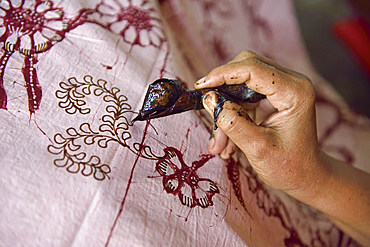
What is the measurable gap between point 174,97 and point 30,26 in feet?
1.62

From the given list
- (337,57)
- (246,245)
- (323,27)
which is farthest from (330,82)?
(246,245)

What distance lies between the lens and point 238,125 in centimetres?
62

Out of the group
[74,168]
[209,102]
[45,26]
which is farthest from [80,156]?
[45,26]

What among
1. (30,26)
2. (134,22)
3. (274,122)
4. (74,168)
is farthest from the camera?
(134,22)

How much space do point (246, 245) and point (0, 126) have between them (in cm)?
61

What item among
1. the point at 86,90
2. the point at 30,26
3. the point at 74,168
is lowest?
the point at 74,168

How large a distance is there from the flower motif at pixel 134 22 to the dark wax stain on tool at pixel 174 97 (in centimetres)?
33

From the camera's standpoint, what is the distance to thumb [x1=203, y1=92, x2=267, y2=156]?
615mm

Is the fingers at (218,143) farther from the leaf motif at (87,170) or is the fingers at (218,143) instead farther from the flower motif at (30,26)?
the flower motif at (30,26)

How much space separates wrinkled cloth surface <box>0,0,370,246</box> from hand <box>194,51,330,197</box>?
134 mm

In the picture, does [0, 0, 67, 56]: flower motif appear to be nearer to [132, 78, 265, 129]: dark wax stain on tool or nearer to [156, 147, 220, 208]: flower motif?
[132, 78, 265, 129]: dark wax stain on tool

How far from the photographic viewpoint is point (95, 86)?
72 centimetres

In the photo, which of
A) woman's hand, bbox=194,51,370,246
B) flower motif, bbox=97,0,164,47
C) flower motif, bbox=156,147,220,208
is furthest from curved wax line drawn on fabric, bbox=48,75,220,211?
flower motif, bbox=97,0,164,47

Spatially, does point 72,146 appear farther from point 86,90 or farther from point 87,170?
point 86,90
